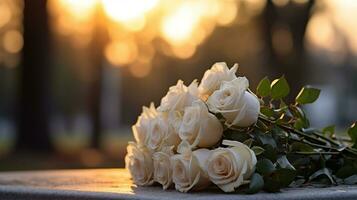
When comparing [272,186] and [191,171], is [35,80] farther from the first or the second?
[272,186]

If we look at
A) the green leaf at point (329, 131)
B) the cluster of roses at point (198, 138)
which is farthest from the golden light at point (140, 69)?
the cluster of roses at point (198, 138)

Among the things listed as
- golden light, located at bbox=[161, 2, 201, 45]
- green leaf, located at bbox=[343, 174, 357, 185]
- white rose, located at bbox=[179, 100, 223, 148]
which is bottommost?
golden light, located at bbox=[161, 2, 201, 45]

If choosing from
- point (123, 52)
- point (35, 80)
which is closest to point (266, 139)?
point (35, 80)

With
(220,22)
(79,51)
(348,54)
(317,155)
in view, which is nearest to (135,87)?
(79,51)

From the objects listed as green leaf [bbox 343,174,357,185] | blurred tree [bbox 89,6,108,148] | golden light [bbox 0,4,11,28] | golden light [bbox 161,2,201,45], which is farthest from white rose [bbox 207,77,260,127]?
→ golden light [bbox 161,2,201,45]

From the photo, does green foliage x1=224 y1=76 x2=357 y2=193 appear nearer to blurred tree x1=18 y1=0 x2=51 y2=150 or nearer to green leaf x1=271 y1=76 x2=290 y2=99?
green leaf x1=271 y1=76 x2=290 y2=99

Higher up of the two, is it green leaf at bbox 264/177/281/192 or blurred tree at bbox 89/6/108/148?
green leaf at bbox 264/177/281/192

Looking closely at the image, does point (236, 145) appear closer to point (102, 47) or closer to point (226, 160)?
point (226, 160)
